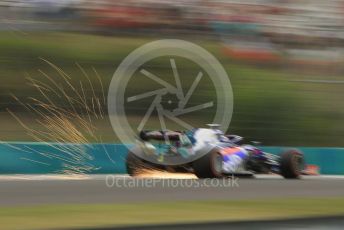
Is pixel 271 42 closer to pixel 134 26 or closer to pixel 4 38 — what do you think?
pixel 134 26

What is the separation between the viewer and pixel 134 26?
939 inches

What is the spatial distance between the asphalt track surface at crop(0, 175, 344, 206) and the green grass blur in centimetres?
884

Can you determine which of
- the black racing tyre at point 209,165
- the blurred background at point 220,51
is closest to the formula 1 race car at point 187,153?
the black racing tyre at point 209,165

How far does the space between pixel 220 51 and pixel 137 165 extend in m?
13.4

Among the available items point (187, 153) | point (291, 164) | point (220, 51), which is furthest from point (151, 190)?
point (220, 51)

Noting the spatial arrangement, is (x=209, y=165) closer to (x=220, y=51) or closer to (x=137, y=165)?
(x=137, y=165)

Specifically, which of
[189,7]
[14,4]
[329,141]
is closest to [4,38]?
[14,4]

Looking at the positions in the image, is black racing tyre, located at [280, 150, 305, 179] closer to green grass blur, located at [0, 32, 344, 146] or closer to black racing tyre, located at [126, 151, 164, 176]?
black racing tyre, located at [126, 151, 164, 176]

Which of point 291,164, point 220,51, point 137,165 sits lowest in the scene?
point 291,164

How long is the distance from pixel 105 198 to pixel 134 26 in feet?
53.5

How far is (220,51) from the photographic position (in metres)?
24.1

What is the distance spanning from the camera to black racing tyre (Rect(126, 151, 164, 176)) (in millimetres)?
11172

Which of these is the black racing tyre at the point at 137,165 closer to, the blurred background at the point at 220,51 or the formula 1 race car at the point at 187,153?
the formula 1 race car at the point at 187,153

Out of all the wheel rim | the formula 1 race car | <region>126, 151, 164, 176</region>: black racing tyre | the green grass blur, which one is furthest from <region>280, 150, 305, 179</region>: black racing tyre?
the green grass blur
